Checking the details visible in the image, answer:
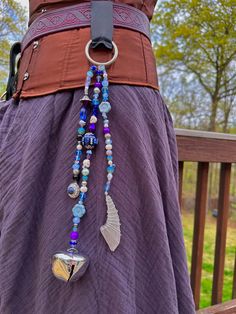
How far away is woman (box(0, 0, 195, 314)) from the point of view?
0.44 metres

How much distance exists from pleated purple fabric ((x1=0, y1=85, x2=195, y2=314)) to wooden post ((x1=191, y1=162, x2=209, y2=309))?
2.07 feet

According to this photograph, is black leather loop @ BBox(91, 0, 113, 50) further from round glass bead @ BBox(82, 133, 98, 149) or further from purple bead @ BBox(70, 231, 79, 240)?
purple bead @ BBox(70, 231, 79, 240)

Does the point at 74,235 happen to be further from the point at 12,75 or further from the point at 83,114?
the point at 12,75

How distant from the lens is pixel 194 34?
1.61m

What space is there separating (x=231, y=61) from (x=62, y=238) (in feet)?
4.69

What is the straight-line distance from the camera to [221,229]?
1.21 meters

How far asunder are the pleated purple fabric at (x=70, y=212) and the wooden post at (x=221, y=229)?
75 centimetres

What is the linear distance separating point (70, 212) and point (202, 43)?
1.44 m

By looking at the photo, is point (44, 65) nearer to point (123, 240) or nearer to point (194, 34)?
point (123, 240)

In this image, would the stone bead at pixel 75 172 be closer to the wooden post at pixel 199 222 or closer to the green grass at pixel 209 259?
the wooden post at pixel 199 222

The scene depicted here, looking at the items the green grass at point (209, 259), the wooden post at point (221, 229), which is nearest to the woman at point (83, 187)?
the wooden post at point (221, 229)

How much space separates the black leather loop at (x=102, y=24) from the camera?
47cm

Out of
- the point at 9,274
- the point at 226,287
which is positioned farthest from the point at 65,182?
the point at 226,287

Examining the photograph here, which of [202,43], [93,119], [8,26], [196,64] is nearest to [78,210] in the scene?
[93,119]
